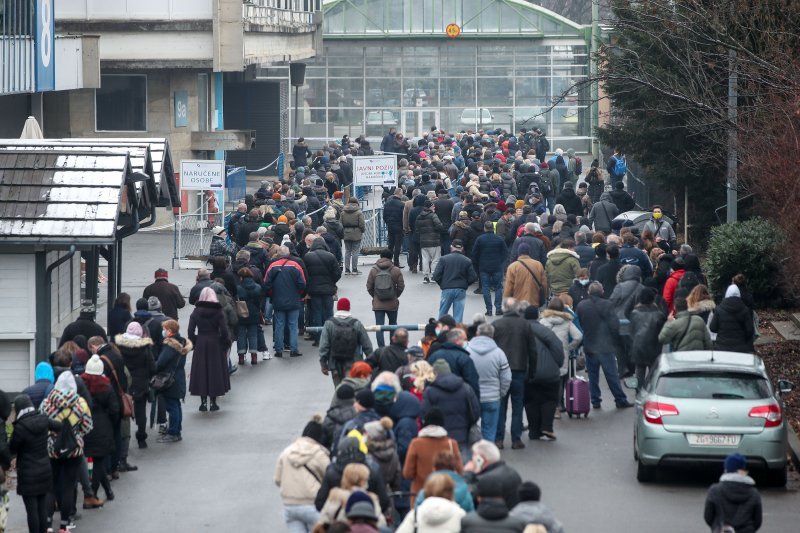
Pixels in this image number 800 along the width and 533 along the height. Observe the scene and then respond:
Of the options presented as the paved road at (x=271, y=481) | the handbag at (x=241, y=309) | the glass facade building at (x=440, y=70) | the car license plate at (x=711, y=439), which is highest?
the glass facade building at (x=440, y=70)

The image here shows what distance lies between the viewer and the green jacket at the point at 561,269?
22.8 metres

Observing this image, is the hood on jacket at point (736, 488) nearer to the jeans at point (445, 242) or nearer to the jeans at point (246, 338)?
the jeans at point (246, 338)

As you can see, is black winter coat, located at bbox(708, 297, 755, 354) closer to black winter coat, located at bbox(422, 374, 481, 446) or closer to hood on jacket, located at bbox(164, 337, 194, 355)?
black winter coat, located at bbox(422, 374, 481, 446)

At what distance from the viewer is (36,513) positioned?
1350 cm

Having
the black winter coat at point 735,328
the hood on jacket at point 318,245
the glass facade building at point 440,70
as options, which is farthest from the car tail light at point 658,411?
the glass facade building at point 440,70

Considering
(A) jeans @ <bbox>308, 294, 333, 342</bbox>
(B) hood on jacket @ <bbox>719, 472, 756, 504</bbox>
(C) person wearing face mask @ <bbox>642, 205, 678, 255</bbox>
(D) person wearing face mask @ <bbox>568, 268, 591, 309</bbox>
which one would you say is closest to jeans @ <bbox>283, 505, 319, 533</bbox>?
(B) hood on jacket @ <bbox>719, 472, 756, 504</bbox>

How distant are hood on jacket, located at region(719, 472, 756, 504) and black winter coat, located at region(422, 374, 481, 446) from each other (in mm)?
2837

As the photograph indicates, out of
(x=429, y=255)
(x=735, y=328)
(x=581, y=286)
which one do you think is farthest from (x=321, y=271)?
(x=735, y=328)

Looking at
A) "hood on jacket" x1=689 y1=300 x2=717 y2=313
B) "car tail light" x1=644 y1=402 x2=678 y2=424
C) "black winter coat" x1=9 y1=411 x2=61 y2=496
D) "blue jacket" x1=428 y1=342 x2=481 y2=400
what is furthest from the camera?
"hood on jacket" x1=689 y1=300 x2=717 y2=313

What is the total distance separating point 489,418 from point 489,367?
24.5 inches

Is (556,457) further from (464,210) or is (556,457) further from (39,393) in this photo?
(464,210)

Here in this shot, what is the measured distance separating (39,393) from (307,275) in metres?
9.20

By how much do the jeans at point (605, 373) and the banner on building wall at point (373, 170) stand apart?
47.0ft

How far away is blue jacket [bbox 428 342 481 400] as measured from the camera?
49.9 feet
